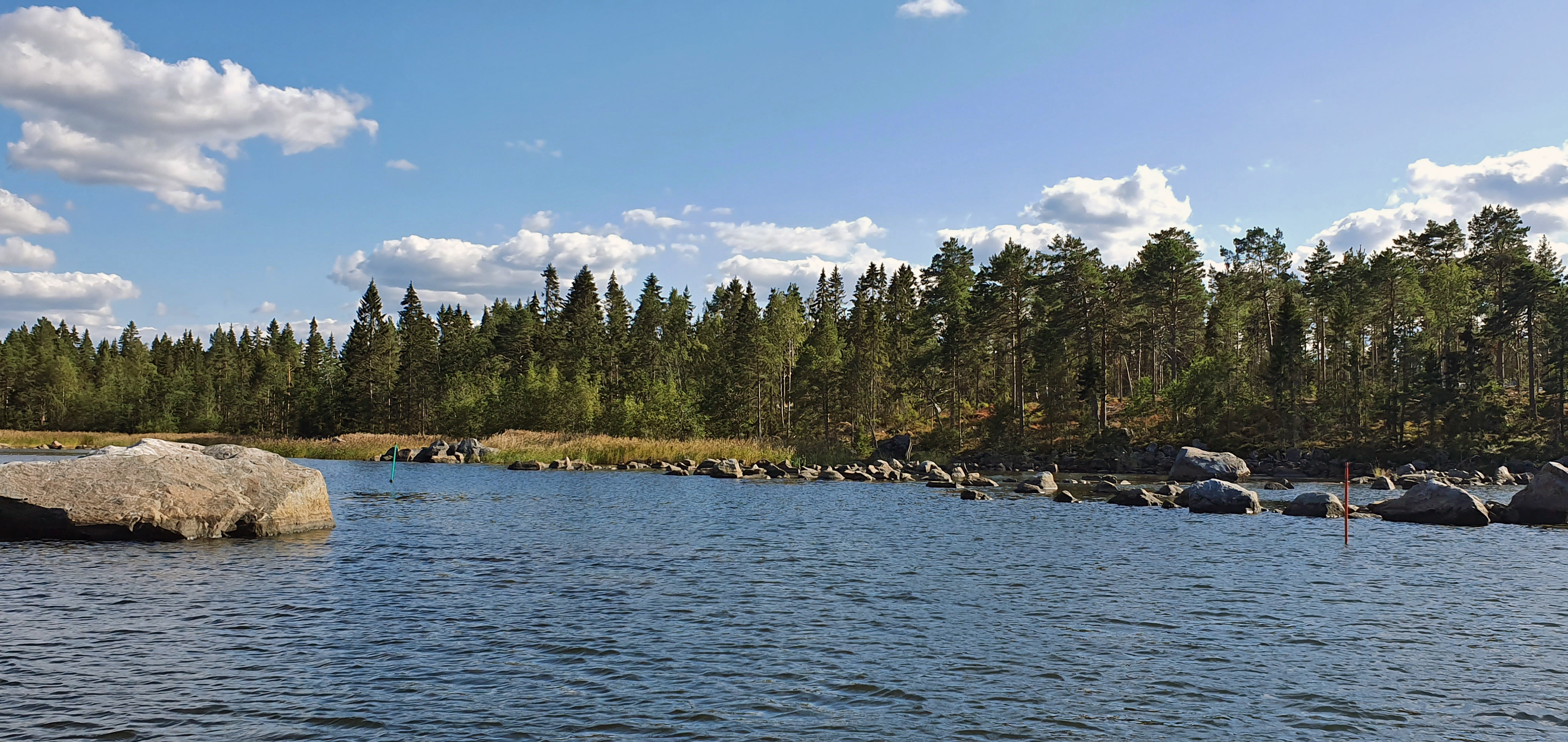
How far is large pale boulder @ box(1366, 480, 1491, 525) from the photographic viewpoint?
31.7 m

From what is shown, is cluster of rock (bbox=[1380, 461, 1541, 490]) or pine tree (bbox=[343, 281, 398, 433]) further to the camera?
pine tree (bbox=[343, 281, 398, 433])

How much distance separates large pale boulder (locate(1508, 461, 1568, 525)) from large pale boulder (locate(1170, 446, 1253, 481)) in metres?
19.3

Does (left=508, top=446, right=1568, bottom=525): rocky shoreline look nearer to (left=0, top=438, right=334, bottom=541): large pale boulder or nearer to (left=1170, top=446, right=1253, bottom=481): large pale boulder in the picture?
(left=1170, top=446, right=1253, bottom=481): large pale boulder

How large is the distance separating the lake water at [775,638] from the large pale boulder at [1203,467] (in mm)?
26874

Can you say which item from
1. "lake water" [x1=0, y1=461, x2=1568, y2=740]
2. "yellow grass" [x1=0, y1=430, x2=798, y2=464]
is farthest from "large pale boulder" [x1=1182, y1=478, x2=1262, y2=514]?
"yellow grass" [x1=0, y1=430, x2=798, y2=464]

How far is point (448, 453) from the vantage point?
70.8 metres

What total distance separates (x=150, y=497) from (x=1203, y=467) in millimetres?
51214

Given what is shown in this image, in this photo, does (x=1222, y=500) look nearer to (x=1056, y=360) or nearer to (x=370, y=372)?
(x=1056, y=360)

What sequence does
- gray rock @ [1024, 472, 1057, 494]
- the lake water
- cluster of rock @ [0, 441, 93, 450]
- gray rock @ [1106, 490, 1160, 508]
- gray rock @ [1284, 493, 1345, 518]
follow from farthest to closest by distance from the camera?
cluster of rock @ [0, 441, 93, 450]
gray rock @ [1024, 472, 1057, 494]
gray rock @ [1106, 490, 1160, 508]
gray rock @ [1284, 493, 1345, 518]
the lake water

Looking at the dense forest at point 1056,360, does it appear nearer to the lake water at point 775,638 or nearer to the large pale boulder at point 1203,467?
the large pale boulder at point 1203,467

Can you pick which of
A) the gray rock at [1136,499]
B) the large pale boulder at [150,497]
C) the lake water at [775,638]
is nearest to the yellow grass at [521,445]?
the gray rock at [1136,499]

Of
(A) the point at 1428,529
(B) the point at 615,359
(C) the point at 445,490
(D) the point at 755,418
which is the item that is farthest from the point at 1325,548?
(B) the point at 615,359

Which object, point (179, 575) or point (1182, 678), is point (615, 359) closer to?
Answer: point (179, 575)

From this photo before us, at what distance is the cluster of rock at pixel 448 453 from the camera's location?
2744 inches
